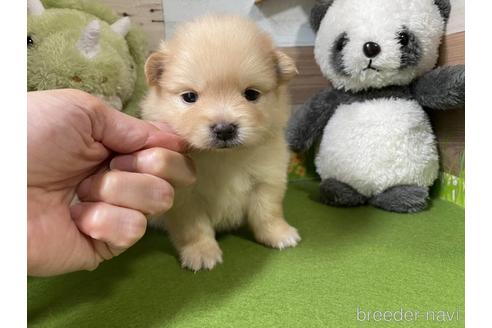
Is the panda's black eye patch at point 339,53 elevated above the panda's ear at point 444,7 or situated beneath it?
situated beneath

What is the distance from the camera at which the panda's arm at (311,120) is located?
8.13ft

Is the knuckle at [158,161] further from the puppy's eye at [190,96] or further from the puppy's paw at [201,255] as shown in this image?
the puppy's paw at [201,255]

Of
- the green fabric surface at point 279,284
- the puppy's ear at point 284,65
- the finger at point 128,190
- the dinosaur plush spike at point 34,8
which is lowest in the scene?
the green fabric surface at point 279,284

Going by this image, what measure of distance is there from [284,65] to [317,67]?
1.10 metres

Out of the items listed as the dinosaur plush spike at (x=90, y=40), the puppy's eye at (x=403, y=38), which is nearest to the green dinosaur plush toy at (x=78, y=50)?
the dinosaur plush spike at (x=90, y=40)

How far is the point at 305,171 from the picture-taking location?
9.36 ft

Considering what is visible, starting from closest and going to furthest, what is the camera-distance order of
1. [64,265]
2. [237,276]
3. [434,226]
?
[64,265] < [237,276] < [434,226]

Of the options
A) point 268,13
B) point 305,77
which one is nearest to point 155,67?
point 268,13

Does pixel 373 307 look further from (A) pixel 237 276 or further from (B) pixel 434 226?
(B) pixel 434 226

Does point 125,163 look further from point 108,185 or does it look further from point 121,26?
point 121,26

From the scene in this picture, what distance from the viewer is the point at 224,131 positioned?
1458 mm

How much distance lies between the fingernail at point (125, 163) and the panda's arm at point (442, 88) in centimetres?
155
